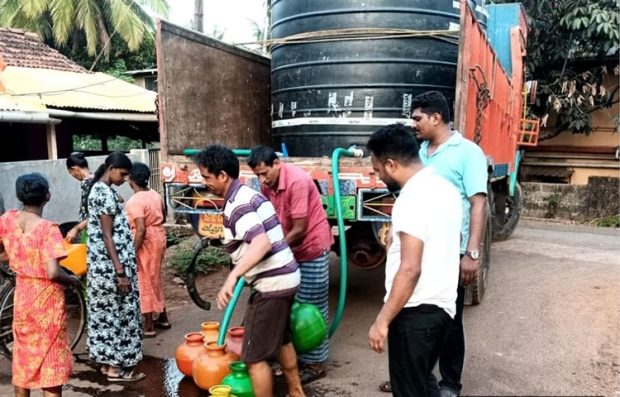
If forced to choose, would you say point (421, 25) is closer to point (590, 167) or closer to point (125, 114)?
point (125, 114)

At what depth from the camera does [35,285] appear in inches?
110

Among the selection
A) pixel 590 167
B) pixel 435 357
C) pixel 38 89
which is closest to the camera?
pixel 435 357

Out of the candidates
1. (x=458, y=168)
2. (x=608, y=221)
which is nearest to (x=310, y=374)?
(x=458, y=168)

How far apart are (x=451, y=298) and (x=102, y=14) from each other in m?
17.4

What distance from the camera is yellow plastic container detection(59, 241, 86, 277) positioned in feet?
13.5

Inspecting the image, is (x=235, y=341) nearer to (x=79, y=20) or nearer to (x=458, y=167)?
(x=458, y=167)

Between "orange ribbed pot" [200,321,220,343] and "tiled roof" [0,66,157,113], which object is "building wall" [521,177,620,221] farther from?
"orange ribbed pot" [200,321,220,343]

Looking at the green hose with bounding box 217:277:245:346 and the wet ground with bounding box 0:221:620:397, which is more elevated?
the green hose with bounding box 217:277:245:346

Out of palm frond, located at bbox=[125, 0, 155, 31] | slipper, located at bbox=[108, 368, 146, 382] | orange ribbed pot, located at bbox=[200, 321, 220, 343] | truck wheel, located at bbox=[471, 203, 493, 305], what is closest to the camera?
orange ribbed pot, located at bbox=[200, 321, 220, 343]

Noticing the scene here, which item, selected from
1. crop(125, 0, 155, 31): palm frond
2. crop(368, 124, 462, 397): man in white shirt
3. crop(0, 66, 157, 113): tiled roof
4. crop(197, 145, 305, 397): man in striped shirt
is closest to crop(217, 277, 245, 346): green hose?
crop(197, 145, 305, 397): man in striped shirt

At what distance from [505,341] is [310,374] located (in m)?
1.54

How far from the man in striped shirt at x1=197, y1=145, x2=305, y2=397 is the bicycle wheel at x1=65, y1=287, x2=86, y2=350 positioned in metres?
1.60

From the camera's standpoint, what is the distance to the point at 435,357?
2.35 meters

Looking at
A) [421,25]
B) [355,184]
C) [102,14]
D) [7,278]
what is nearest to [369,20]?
[421,25]
